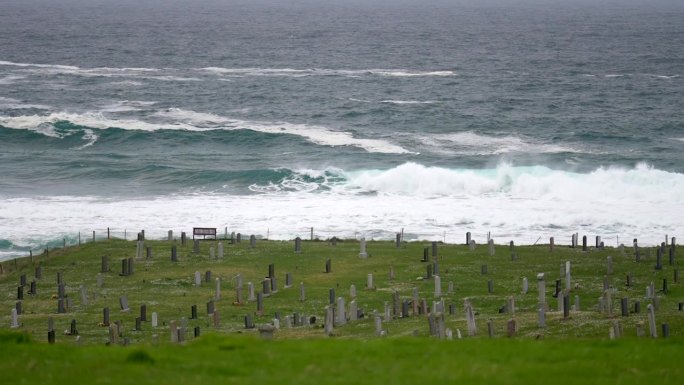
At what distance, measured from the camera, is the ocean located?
6266 centimetres

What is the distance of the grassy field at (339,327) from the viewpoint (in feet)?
67.6

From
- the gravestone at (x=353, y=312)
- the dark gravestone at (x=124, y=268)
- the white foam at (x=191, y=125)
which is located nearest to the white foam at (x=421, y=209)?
the dark gravestone at (x=124, y=268)

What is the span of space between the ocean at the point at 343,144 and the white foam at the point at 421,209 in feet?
0.66

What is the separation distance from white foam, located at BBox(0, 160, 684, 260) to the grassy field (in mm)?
7226

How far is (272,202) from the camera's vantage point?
68.2 meters

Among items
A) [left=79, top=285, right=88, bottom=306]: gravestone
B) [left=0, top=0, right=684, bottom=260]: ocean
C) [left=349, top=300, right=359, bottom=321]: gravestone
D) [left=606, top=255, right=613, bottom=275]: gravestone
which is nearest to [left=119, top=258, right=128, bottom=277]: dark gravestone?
[left=79, top=285, right=88, bottom=306]: gravestone

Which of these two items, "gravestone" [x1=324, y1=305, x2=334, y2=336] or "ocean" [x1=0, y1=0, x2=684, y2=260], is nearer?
"gravestone" [x1=324, y1=305, x2=334, y2=336]

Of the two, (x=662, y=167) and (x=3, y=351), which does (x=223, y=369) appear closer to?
(x=3, y=351)

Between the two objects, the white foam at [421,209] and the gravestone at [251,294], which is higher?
the white foam at [421,209]

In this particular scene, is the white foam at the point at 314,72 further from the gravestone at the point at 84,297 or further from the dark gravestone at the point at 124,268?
the gravestone at the point at 84,297

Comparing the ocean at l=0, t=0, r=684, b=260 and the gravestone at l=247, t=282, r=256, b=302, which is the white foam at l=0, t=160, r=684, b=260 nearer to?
the ocean at l=0, t=0, r=684, b=260

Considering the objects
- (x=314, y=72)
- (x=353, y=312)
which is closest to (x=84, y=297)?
(x=353, y=312)

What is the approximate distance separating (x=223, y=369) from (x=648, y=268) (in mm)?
28118

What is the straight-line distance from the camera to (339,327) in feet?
113
